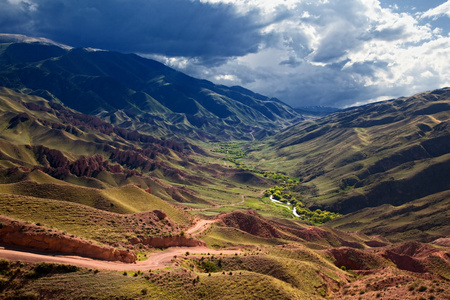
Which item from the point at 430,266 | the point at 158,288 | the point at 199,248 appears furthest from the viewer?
the point at 430,266

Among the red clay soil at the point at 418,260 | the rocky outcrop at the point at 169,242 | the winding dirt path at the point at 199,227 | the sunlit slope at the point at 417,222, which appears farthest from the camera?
the sunlit slope at the point at 417,222

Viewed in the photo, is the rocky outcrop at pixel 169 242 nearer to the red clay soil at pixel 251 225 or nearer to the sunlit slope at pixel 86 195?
the sunlit slope at pixel 86 195

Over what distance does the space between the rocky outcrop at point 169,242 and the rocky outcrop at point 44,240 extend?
1452cm

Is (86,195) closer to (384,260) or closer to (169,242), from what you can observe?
(169,242)

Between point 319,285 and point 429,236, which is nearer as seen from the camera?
point 319,285

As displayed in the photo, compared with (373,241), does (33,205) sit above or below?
above

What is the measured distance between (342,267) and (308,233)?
153 feet

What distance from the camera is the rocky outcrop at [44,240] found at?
5370 cm

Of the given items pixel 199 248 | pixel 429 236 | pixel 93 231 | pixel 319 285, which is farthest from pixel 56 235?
pixel 429 236

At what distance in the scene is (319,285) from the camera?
73125 mm

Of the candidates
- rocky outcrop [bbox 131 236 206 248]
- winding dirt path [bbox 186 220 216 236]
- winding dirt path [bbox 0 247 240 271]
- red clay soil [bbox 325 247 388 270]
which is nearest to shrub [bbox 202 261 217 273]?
winding dirt path [bbox 0 247 240 271]

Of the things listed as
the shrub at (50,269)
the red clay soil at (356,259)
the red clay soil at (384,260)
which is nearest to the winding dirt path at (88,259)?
the shrub at (50,269)

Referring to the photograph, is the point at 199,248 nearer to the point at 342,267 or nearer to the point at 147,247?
the point at 147,247

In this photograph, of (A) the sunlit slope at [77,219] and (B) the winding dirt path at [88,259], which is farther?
(A) the sunlit slope at [77,219]
